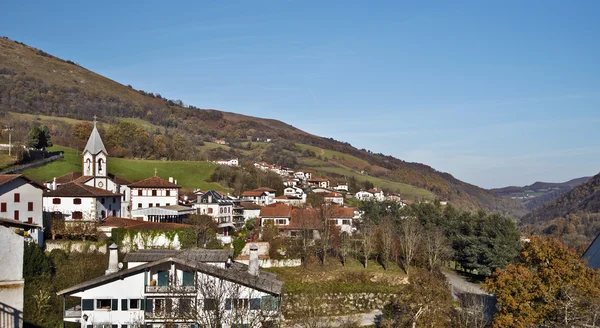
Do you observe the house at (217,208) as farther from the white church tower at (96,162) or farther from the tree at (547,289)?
the tree at (547,289)

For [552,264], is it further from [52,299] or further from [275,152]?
[275,152]

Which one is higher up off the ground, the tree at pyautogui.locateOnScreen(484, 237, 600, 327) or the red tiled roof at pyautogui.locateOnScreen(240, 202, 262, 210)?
the red tiled roof at pyautogui.locateOnScreen(240, 202, 262, 210)

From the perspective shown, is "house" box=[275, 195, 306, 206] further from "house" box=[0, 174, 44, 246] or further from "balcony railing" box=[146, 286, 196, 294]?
"balcony railing" box=[146, 286, 196, 294]

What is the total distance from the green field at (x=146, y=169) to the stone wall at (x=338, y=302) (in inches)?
1694

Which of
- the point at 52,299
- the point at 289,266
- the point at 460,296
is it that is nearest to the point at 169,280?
the point at 52,299

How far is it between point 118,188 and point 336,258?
27.4m

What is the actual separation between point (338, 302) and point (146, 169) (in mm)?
56556

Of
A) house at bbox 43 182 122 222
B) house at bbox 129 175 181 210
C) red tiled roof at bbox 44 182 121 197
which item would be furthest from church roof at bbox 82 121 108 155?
house at bbox 43 182 122 222

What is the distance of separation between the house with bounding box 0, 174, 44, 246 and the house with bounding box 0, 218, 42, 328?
33.8 meters

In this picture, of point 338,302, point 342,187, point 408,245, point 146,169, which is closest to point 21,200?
point 338,302

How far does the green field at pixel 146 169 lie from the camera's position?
7562 cm

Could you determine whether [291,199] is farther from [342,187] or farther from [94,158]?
[342,187]

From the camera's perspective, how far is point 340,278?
45.1 metres

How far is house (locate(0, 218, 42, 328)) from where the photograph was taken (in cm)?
931
